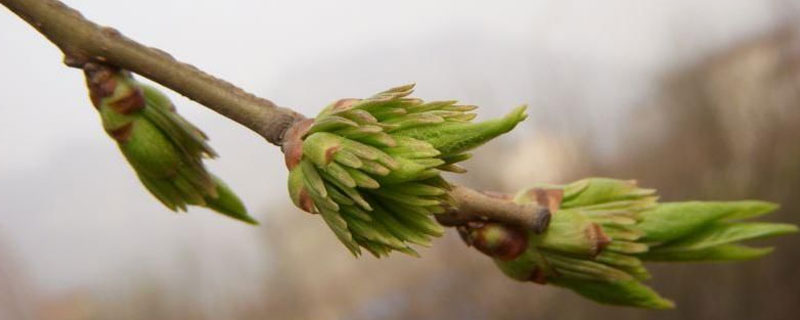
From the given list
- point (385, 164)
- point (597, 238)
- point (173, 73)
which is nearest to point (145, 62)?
point (173, 73)

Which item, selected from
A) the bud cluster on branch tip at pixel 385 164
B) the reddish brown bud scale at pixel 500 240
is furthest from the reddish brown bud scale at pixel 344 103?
the reddish brown bud scale at pixel 500 240

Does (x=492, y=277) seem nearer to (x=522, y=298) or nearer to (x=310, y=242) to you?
(x=522, y=298)

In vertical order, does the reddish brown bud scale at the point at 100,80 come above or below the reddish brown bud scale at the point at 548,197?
above

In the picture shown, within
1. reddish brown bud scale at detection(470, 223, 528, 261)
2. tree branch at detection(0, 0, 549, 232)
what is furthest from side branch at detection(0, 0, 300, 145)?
reddish brown bud scale at detection(470, 223, 528, 261)

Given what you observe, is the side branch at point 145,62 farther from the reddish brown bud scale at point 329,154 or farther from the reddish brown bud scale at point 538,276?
the reddish brown bud scale at point 538,276

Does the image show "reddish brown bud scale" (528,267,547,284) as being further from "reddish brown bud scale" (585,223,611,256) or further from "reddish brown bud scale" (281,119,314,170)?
"reddish brown bud scale" (281,119,314,170)

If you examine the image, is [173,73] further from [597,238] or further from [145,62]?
[597,238]
